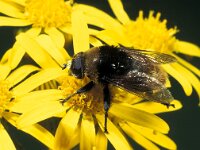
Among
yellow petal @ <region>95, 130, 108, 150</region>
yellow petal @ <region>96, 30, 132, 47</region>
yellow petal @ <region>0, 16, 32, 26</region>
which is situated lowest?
yellow petal @ <region>95, 130, 108, 150</region>

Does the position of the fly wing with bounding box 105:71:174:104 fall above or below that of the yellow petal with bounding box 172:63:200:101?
below

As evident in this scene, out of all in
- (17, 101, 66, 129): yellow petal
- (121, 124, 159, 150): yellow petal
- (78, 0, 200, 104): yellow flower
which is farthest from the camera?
(78, 0, 200, 104): yellow flower

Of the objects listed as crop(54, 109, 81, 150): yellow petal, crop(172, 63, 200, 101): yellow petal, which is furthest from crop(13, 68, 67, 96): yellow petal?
crop(172, 63, 200, 101): yellow petal

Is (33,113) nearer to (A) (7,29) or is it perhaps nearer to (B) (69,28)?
(B) (69,28)

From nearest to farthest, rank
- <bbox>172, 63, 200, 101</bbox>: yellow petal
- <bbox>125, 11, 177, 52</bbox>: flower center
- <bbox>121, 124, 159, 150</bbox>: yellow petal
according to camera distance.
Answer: <bbox>121, 124, 159, 150</bbox>: yellow petal < <bbox>172, 63, 200, 101</bbox>: yellow petal < <bbox>125, 11, 177, 52</bbox>: flower center

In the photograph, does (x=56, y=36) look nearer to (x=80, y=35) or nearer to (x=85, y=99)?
(x=80, y=35)

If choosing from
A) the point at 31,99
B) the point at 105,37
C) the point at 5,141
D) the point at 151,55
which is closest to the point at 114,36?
the point at 105,37

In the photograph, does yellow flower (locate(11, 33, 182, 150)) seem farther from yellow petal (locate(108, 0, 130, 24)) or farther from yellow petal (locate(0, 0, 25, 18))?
yellow petal (locate(108, 0, 130, 24))
